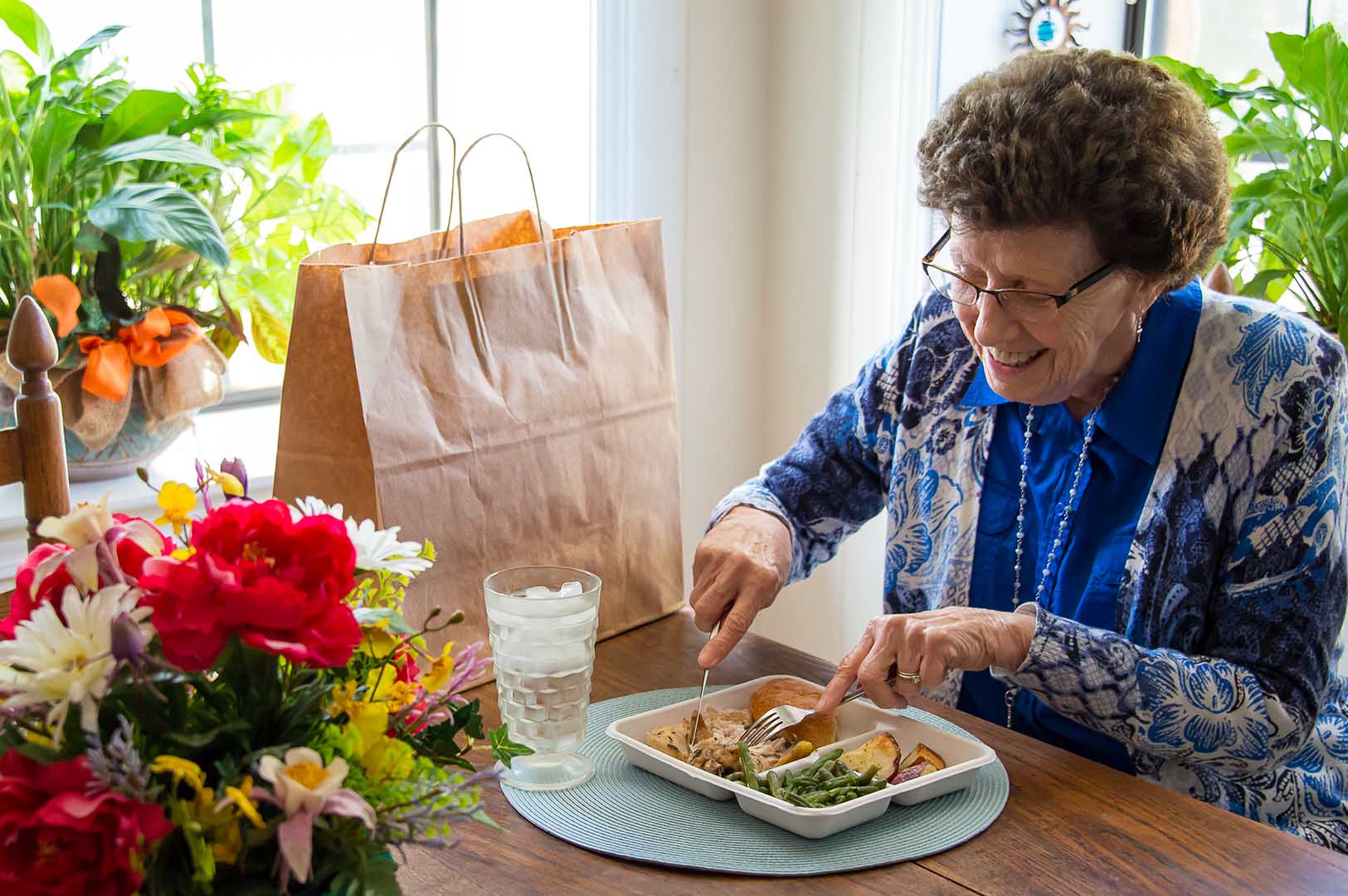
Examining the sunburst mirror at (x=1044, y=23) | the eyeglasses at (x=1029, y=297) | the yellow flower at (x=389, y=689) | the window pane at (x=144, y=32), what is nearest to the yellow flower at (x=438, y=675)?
the yellow flower at (x=389, y=689)

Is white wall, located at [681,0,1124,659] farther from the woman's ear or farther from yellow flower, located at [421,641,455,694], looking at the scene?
yellow flower, located at [421,641,455,694]

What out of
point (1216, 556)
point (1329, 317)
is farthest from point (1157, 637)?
point (1329, 317)

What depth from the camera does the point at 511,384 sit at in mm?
1317

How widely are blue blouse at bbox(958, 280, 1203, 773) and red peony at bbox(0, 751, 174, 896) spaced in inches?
37.2

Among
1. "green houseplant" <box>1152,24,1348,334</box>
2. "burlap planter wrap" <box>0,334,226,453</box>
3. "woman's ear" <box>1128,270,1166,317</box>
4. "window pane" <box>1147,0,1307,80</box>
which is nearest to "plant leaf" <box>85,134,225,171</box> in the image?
"burlap planter wrap" <box>0,334,226,453</box>

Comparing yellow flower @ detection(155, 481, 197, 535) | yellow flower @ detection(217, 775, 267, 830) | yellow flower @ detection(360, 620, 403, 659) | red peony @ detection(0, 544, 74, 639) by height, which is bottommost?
yellow flower @ detection(217, 775, 267, 830)

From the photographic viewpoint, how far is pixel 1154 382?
1342 millimetres

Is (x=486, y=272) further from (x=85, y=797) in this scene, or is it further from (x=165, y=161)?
(x=85, y=797)

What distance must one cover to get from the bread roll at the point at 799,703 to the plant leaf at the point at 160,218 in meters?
0.84

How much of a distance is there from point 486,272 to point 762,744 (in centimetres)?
52

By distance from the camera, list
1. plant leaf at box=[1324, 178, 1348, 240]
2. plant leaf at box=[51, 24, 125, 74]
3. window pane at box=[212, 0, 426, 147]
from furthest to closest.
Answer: window pane at box=[212, 0, 426, 147] < plant leaf at box=[1324, 178, 1348, 240] < plant leaf at box=[51, 24, 125, 74]

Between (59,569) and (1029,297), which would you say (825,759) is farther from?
(59,569)

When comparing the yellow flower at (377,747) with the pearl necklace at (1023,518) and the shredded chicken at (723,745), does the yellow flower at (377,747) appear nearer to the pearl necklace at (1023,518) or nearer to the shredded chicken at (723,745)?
the shredded chicken at (723,745)

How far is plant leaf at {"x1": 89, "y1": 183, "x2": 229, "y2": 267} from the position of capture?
155cm
